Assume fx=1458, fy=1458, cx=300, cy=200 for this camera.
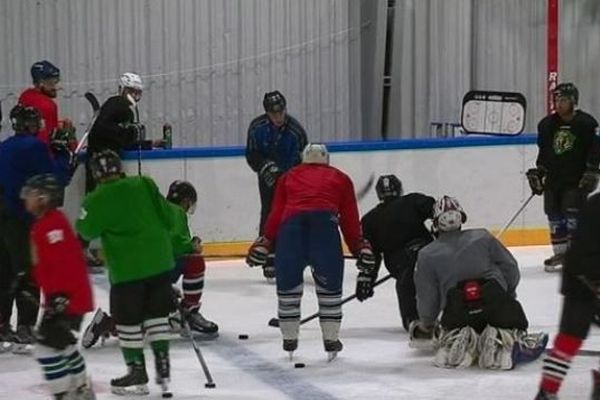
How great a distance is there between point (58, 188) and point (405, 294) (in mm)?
2301

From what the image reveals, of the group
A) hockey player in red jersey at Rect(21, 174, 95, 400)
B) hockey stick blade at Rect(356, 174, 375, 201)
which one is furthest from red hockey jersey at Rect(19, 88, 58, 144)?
hockey player in red jersey at Rect(21, 174, 95, 400)

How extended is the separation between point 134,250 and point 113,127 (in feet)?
11.7

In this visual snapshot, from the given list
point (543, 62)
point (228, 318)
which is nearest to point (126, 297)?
point (228, 318)

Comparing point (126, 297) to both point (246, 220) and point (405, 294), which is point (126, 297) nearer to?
point (405, 294)

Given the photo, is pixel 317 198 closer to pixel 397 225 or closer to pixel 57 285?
pixel 397 225

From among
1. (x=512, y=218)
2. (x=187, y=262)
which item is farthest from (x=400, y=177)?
(x=187, y=262)

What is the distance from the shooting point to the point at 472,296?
6.52 m

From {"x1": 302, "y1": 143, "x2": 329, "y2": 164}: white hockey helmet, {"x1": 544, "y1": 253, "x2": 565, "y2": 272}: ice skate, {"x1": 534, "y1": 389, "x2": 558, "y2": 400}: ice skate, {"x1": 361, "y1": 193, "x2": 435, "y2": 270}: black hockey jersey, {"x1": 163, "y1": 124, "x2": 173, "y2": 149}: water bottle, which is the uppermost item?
{"x1": 302, "y1": 143, "x2": 329, "y2": 164}: white hockey helmet

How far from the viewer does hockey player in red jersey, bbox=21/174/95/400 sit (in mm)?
5441

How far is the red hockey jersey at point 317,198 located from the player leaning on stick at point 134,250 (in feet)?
Answer: 2.59

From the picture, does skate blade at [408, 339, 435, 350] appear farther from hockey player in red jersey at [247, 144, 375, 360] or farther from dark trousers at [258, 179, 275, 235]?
dark trousers at [258, 179, 275, 235]

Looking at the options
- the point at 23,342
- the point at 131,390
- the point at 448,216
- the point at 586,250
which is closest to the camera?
the point at 586,250

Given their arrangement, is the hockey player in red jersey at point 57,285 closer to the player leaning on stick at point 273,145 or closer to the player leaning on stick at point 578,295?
the player leaning on stick at point 578,295

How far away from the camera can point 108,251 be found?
5992mm
